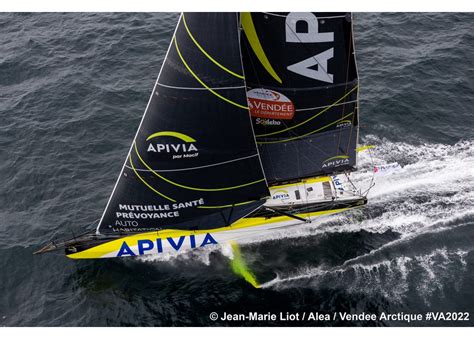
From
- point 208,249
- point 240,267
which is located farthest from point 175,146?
point 240,267

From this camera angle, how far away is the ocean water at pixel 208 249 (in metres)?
29.7

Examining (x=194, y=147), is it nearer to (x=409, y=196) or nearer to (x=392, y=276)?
(x=392, y=276)

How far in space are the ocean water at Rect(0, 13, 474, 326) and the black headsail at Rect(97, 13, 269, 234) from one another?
3279 mm

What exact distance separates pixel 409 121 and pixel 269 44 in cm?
1841

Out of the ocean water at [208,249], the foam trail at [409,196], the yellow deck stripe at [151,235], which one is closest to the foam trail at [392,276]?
the ocean water at [208,249]

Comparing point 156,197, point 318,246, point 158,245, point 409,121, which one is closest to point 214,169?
point 156,197

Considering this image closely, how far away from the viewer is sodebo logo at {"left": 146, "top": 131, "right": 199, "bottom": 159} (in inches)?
1077

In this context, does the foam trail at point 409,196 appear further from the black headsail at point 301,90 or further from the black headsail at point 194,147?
the black headsail at point 301,90

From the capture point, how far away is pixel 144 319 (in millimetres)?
28938

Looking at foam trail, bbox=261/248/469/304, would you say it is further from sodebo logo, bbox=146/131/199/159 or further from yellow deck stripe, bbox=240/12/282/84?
yellow deck stripe, bbox=240/12/282/84

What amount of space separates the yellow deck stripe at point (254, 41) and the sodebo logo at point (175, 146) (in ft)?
17.6

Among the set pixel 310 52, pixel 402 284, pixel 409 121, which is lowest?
pixel 402 284

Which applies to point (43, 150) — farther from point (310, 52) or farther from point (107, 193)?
point (310, 52)

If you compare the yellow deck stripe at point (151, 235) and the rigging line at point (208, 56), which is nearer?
the rigging line at point (208, 56)
